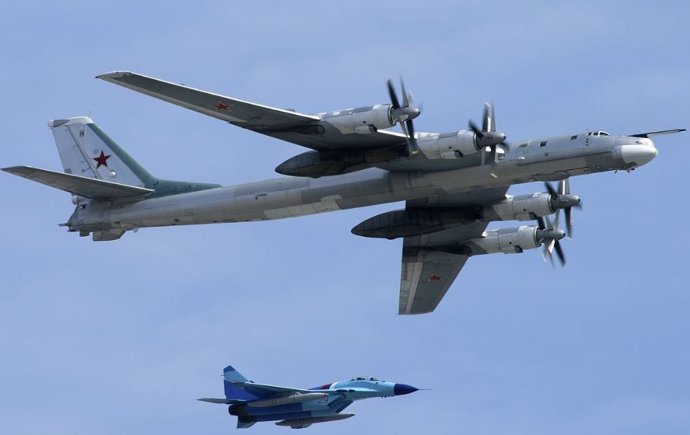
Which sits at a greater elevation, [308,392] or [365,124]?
[365,124]

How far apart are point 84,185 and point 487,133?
693 inches

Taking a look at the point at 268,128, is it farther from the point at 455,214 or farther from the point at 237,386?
the point at 237,386

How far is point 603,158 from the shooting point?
48.9 m

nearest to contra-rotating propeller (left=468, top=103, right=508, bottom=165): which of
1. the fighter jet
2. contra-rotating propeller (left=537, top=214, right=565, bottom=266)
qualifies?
contra-rotating propeller (left=537, top=214, right=565, bottom=266)

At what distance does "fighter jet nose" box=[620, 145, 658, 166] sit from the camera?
48.5m

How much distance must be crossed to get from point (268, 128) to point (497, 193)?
11.4 meters

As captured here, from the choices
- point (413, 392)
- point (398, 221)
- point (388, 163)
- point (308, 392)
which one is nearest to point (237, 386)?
point (308, 392)

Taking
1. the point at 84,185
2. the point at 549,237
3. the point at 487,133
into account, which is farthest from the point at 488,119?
the point at 84,185

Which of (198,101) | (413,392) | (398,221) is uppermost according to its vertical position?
(198,101)

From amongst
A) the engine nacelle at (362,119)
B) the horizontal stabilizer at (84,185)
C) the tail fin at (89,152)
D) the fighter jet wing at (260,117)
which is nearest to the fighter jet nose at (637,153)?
the fighter jet wing at (260,117)

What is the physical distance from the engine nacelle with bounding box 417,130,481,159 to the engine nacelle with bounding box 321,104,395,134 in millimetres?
2310

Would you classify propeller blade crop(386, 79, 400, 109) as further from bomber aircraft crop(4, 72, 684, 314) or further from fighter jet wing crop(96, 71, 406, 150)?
fighter jet wing crop(96, 71, 406, 150)

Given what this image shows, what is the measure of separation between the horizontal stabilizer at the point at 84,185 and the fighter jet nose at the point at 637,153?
2011cm

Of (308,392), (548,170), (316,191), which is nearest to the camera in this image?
(548,170)
